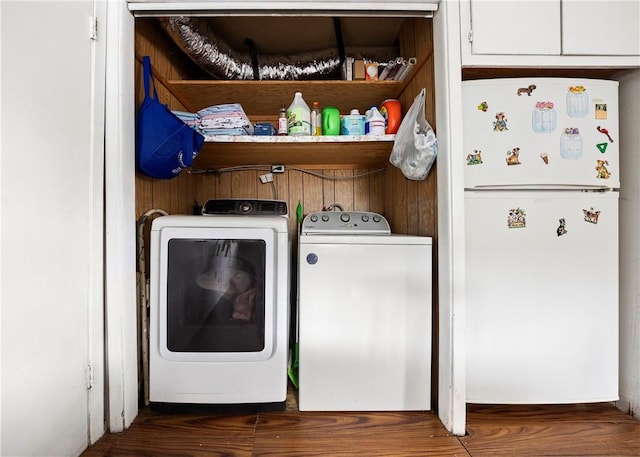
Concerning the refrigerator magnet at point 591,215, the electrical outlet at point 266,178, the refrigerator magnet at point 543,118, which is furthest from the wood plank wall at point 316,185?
the refrigerator magnet at point 591,215

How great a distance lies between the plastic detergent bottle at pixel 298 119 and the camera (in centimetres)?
176

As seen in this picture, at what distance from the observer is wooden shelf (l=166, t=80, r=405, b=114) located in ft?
5.85

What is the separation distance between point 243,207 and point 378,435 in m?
1.41

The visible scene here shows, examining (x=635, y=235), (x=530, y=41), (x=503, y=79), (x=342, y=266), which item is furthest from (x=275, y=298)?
(x=635, y=235)

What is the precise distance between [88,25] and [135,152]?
473 mm

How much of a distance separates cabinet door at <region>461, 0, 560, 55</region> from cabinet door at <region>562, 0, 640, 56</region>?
0.15 ft

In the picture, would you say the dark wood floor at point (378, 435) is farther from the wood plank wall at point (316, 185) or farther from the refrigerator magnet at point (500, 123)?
the refrigerator magnet at point (500, 123)

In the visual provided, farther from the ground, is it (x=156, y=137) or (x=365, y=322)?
(x=156, y=137)

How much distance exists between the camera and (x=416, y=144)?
140 cm

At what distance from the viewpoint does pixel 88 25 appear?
122cm

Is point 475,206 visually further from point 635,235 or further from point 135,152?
point 135,152

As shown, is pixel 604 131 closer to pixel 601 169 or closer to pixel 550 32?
pixel 601 169

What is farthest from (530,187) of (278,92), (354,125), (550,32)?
(278,92)

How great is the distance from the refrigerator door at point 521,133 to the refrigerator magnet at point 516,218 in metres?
0.11
